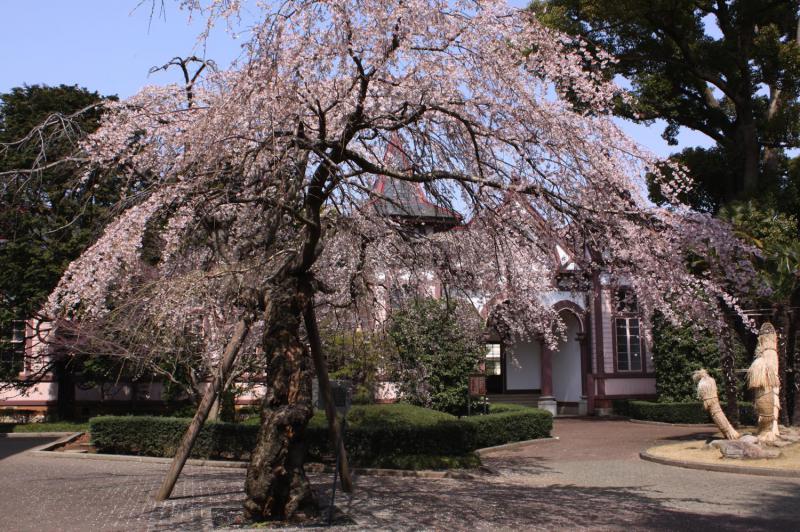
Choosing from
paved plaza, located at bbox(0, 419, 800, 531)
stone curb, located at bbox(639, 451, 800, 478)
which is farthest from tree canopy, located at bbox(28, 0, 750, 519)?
stone curb, located at bbox(639, 451, 800, 478)

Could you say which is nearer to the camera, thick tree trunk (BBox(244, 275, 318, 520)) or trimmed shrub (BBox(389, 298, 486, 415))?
thick tree trunk (BBox(244, 275, 318, 520))

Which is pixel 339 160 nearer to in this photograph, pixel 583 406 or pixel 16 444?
pixel 16 444

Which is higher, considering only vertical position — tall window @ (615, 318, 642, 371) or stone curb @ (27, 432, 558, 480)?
tall window @ (615, 318, 642, 371)

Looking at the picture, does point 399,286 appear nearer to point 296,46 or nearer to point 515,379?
point 296,46

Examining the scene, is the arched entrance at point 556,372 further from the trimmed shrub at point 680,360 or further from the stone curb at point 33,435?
the stone curb at point 33,435

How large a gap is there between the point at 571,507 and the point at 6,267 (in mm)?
18979

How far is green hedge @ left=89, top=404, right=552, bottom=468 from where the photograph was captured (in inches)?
601

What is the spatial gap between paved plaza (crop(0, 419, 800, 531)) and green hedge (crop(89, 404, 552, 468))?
3.54 ft

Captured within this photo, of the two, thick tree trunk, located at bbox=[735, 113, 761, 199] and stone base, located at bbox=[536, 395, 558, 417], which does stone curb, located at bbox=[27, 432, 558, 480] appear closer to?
stone base, located at bbox=[536, 395, 558, 417]

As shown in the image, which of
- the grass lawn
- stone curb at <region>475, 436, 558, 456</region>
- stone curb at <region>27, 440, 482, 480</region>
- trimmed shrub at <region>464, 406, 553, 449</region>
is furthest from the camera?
the grass lawn

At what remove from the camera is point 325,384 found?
10.7 metres

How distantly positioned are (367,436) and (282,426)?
670 centimetres

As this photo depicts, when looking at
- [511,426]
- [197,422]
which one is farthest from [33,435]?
[197,422]

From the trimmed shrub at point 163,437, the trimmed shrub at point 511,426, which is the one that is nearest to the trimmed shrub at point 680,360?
the trimmed shrub at point 511,426
